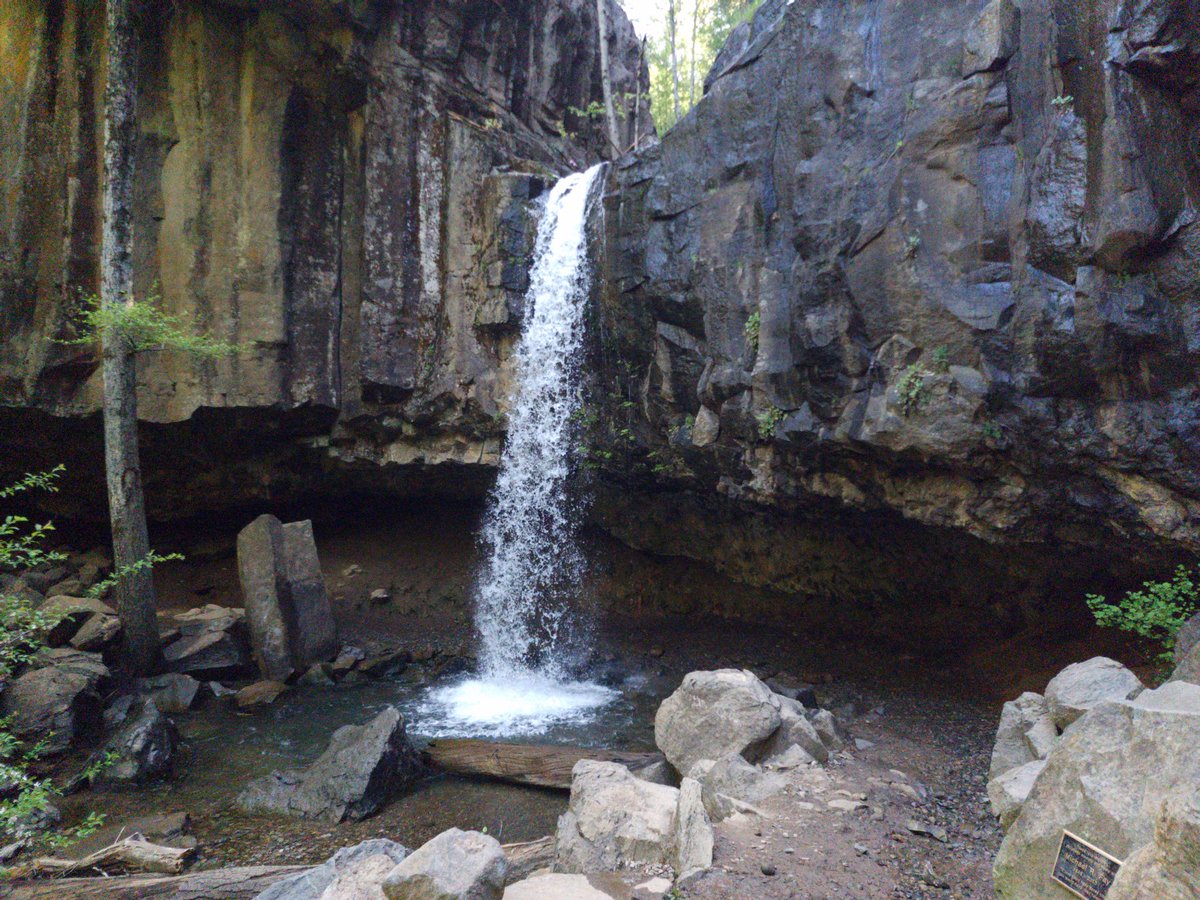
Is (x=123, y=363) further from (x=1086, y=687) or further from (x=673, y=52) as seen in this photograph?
(x=673, y=52)

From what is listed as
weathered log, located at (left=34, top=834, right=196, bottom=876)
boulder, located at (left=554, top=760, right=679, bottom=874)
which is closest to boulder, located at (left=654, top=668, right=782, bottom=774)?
boulder, located at (left=554, top=760, right=679, bottom=874)

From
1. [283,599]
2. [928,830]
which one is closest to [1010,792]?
[928,830]

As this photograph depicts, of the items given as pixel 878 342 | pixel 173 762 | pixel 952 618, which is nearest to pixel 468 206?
pixel 878 342

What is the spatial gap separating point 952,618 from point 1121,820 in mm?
7920

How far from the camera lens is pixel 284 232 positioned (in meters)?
11.9

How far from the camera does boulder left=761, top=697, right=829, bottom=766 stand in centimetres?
577

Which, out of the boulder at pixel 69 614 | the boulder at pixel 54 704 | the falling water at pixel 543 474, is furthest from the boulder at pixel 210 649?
the falling water at pixel 543 474

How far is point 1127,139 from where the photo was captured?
571 cm

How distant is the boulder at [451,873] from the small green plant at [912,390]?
5.86m

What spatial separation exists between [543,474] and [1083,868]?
410 inches

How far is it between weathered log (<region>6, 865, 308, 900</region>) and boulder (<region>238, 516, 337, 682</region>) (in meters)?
5.90

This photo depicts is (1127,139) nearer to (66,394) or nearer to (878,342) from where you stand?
(878,342)

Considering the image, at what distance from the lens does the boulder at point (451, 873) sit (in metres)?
3.26

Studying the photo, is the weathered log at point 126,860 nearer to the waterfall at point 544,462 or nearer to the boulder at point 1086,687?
the boulder at point 1086,687
